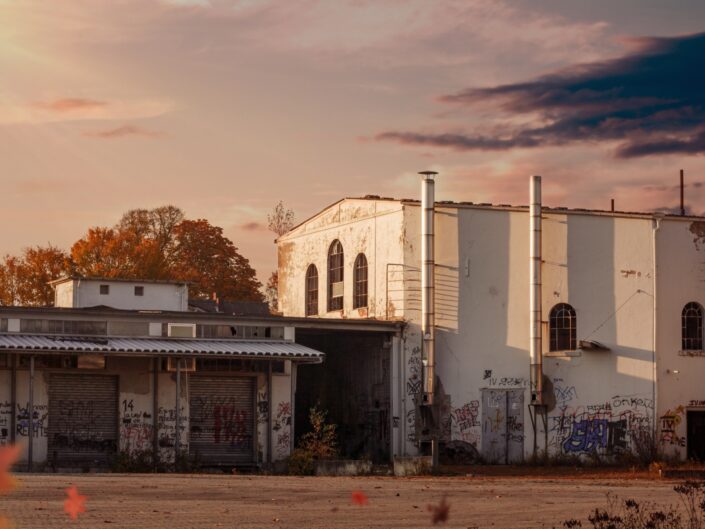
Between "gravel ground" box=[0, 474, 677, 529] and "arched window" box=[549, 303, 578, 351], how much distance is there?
28.6 ft

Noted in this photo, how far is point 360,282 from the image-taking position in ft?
134

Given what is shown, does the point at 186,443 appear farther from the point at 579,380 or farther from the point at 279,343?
the point at 579,380

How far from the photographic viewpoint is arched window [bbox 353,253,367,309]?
40.6m

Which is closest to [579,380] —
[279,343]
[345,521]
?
[279,343]

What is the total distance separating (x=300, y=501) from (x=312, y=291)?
23.8 metres

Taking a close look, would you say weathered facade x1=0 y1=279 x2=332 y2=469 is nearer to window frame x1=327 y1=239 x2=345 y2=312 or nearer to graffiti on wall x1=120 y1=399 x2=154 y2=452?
graffiti on wall x1=120 y1=399 x2=154 y2=452

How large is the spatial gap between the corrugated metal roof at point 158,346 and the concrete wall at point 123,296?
8585mm

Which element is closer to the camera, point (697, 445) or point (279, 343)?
point (279, 343)

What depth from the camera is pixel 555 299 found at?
38.7 m

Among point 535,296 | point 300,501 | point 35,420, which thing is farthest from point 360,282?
point 300,501

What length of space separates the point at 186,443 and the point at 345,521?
1799 cm

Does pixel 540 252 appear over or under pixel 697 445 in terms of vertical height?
over

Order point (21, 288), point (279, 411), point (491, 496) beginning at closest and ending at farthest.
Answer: point (491, 496)
point (279, 411)
point (21, 288)

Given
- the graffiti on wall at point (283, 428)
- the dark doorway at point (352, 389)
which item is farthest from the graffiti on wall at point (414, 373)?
the graffiti on wall at point (283, 428)
